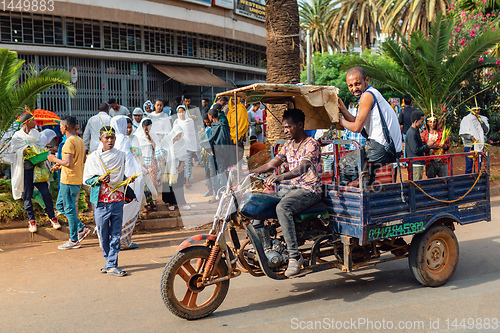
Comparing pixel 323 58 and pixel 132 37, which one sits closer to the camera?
pixel 132 37

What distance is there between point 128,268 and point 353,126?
337 cm

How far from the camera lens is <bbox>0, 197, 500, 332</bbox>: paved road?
4.20 meters

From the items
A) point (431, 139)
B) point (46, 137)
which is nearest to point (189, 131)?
point (46, 137)

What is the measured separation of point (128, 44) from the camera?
58.4ft

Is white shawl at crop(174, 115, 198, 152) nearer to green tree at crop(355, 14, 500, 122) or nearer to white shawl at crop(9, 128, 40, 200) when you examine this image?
white shawl at crop(9, 128, 40, 200)

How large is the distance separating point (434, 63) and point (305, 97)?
931 cm

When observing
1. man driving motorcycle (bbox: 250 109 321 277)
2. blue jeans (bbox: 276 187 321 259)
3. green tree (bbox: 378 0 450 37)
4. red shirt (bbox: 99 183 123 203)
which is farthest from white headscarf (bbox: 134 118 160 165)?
green tree (bbox: 378 0 450 37)

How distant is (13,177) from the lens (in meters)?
7.50

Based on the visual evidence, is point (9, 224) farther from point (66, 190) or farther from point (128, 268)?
point (128, 268)

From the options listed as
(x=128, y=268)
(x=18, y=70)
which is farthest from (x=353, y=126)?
(x=18, y=70)

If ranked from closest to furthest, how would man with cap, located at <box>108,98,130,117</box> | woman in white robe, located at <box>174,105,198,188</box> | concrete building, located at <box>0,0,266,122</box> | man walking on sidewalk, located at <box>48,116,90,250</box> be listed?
1. man walking on sidewalk, located at <box>48,116,90,250</box>
2. woman in white robe, located at <box>174,105,198,188</box>
3. man with cap, located at <box>108,98,130,117</box>
4. concrete building, located at <box>0,0,266,122</box>

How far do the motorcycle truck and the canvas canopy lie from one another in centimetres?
1

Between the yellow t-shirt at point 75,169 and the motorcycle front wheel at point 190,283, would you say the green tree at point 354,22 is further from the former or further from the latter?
the motorcycle front wheel at point 190,283

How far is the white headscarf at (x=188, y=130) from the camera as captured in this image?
10211mm
